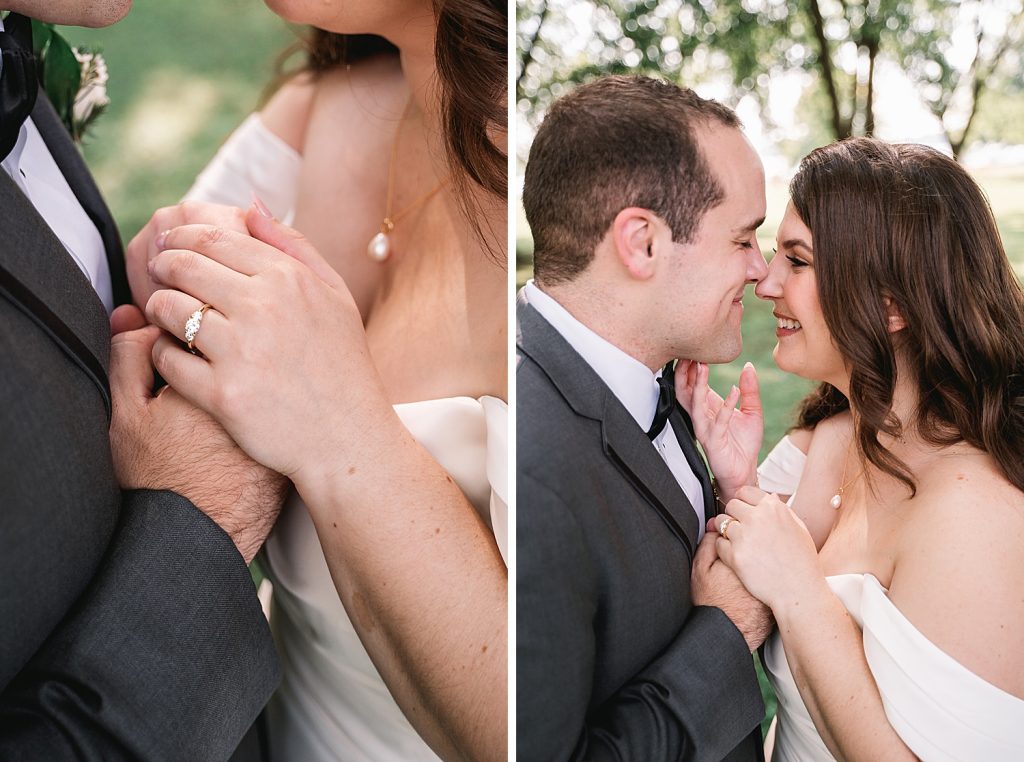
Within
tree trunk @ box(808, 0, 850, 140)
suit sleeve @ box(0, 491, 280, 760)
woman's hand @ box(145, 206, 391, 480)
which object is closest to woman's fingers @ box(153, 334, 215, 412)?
woman's hand @ box(145, 206, 391, 480)

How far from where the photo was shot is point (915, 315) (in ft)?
4.94

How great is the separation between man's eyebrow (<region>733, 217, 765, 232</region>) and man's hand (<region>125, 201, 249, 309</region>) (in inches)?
Result: 32.0

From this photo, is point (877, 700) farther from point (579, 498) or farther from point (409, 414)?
point (409, 414)

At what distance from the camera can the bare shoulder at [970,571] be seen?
1.40 metres

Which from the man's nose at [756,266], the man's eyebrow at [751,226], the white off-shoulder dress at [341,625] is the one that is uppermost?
the man's eyebrow at [751,226]

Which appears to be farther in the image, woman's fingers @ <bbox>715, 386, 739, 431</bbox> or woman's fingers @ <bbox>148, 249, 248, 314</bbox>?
woman's fingers @ <bbox>715, 386, 739, 431</bbox>

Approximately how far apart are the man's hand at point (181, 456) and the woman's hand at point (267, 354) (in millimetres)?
39

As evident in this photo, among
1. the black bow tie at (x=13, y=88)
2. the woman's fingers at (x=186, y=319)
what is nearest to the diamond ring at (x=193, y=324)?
the woman's fingers at (x=186, y=319)

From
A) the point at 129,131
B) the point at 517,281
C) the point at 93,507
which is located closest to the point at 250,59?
the point at 129,131

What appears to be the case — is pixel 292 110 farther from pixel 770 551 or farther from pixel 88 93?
pixel 770 551

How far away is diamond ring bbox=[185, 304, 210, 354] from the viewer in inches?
47.1

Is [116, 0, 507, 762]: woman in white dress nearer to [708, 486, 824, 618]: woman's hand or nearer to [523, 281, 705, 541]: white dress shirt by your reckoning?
[523, 281, 705, 541]: white dress shirt

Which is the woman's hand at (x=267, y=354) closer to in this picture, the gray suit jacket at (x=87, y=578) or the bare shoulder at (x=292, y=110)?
the gray suit jacket at (x=87, y=578)

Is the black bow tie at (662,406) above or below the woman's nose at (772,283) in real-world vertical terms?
below
